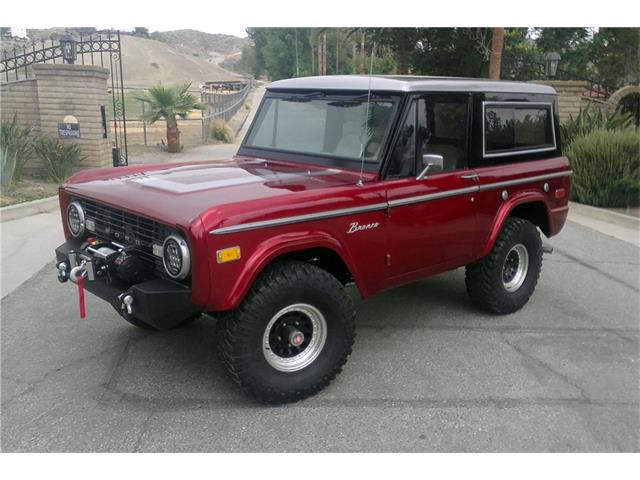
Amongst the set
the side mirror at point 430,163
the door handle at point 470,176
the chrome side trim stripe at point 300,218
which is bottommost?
the chrome side trim stripe at point 300,218

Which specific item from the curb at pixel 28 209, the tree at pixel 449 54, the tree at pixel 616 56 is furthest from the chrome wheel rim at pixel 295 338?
the tree at pixel 616 56

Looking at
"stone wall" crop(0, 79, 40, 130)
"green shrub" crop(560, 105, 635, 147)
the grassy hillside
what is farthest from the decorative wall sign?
the grassy hillside

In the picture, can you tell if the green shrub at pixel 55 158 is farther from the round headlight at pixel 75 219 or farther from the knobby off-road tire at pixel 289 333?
the knobby off-road tire at pixel 289 333

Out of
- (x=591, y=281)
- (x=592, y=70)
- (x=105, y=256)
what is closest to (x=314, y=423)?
(x=105, y=256)

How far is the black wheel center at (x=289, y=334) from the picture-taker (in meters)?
3.38

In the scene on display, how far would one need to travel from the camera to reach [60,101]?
10.8 metres

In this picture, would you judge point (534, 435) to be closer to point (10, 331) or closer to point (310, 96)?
point (310, 96)

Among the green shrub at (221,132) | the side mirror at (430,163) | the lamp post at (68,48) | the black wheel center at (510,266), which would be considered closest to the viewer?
the side mirror at (430,163)

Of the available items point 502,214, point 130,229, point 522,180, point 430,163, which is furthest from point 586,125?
point 130,229

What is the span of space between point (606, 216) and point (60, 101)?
990 centimetres

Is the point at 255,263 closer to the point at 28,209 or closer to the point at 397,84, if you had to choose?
the point at 397,84

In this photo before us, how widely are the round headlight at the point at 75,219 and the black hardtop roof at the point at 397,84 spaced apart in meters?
1.82

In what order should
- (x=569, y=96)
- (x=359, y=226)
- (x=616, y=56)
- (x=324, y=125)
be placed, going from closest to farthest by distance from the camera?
(x=359, y=226) → (x=324, y=125) → (x=569, y=96) → (x=616, y=56)

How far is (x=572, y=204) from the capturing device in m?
9.77
